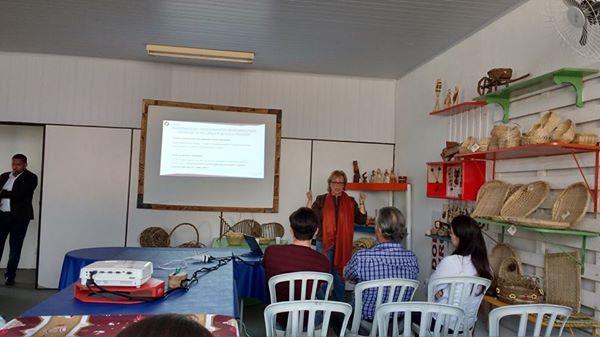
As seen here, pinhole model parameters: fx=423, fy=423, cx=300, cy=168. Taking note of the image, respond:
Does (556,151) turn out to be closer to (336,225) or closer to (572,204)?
(572,204)

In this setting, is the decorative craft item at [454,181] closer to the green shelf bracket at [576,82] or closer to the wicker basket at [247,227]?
the green shelf bracket at [576,82]

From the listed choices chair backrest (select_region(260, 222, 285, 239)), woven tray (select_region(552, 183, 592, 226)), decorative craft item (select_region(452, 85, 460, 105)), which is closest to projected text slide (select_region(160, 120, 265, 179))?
chair backrest (select_region(260, 222, 285, 239))

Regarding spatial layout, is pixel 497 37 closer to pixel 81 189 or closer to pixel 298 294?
pixel 298 294

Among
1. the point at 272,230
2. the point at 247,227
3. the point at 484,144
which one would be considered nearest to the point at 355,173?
the point at 272,230

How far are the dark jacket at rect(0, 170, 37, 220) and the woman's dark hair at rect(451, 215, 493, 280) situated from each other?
4757 mm

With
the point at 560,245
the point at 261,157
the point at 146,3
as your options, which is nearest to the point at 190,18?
the point at 146,3

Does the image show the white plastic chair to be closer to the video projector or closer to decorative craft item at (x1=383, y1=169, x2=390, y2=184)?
the video projector

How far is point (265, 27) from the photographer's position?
388 centimetres

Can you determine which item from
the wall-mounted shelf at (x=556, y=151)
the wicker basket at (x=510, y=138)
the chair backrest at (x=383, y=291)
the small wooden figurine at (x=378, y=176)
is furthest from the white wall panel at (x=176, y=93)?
the chair backrest at (x=383, y=291)

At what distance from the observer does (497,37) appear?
3434mm

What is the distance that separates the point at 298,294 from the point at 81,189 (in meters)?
3.65

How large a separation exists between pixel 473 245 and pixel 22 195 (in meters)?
4.86

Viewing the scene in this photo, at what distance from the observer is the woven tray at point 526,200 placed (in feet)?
8.80

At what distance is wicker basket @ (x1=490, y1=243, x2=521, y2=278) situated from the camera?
9.71ft
